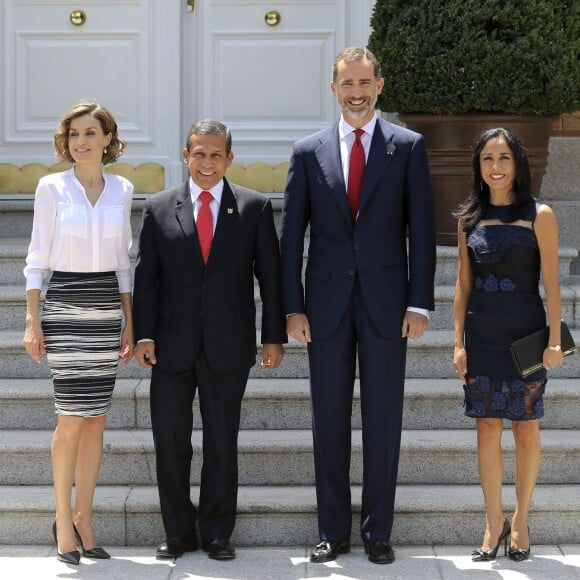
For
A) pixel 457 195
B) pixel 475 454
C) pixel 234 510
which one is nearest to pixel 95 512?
pixel 234 510

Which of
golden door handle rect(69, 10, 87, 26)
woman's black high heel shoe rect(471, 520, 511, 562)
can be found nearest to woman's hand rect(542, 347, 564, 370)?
woman's black high heel shoe rect(471, 520, 511, 562)

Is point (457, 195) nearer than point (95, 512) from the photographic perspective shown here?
No

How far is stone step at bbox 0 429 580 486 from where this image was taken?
5223mm

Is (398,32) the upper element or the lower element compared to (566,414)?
upper

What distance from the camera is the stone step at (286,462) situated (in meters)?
5.22

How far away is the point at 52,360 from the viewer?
185 inches

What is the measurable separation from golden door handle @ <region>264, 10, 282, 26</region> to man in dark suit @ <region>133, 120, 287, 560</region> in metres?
2.60

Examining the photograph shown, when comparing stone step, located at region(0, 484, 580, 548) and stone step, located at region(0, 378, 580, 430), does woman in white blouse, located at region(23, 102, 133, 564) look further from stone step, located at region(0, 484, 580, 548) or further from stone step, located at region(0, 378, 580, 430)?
stone step, located at region(0, 378, 580, 430)

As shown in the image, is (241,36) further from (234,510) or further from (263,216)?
(234,510)

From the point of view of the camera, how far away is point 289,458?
5234mm

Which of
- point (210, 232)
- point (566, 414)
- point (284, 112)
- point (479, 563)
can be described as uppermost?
point (284, 112)

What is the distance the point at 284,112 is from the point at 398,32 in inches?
50.5

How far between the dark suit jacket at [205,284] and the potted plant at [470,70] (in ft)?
5.42

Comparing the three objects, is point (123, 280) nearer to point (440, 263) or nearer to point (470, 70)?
point (440, 263)
